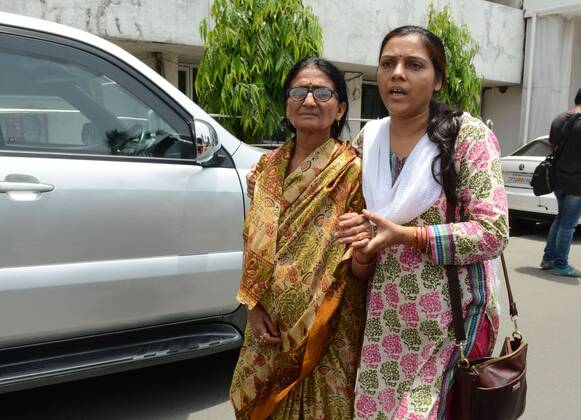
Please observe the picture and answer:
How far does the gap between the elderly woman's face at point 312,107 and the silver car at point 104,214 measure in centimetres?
97

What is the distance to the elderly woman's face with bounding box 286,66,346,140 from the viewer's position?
1745 mm

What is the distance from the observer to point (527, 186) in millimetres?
7191

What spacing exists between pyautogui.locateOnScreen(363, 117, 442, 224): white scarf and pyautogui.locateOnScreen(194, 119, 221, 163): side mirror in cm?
124

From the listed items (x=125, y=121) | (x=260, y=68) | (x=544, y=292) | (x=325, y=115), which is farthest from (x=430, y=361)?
(x=260, y=68)

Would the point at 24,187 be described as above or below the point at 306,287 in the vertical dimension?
above

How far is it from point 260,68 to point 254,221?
413 centimetres

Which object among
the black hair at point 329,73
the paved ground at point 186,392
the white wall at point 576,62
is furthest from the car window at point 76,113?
the white wall at point 576,62

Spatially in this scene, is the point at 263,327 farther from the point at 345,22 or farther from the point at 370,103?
the point at 370,103

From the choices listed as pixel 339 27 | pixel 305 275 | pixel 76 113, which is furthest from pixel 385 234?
pixel 339 27

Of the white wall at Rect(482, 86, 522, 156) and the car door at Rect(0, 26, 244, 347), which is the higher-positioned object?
the white wall at Rect(482, 86, 522, 156)

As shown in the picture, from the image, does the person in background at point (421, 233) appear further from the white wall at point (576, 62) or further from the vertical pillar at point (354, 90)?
the white wall at point (576, 62)

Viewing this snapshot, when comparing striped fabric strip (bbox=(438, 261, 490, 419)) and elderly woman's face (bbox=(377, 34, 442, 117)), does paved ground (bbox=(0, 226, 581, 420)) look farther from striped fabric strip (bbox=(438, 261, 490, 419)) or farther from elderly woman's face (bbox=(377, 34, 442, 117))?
elderly woman's face (bbox=(377, 34, 442, 117))

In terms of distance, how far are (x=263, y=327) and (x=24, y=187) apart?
1.17 meters

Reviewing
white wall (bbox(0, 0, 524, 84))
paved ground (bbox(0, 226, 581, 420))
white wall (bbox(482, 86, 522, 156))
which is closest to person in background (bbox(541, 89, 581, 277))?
paved ground (bbox(0, 226, 581, 420))
